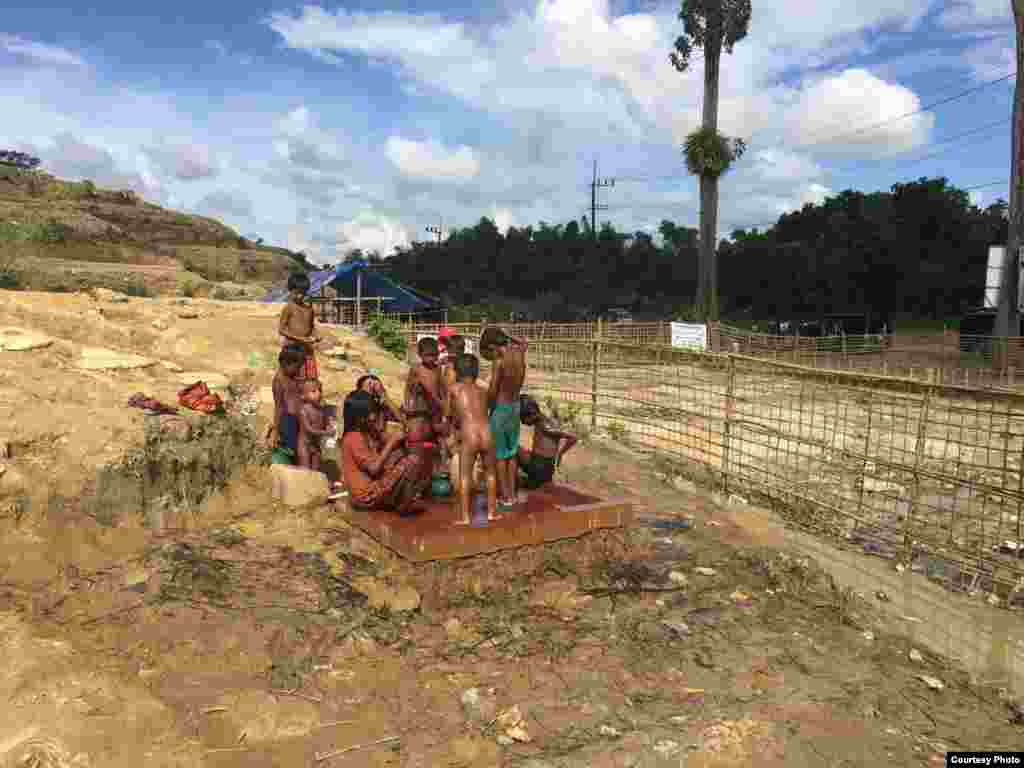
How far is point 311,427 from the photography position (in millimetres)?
5953

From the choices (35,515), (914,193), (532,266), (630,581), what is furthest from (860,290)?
(35,515)

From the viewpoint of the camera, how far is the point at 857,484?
21.7 feet

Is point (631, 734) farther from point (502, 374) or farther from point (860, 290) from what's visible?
point (860, 290)

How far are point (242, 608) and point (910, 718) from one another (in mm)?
3519

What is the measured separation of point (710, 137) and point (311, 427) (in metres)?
22.5

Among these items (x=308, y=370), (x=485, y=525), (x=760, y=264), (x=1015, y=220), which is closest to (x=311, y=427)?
(x=308, y=370)

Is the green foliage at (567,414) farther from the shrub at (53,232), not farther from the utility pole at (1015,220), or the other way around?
the shrub at (53,232)

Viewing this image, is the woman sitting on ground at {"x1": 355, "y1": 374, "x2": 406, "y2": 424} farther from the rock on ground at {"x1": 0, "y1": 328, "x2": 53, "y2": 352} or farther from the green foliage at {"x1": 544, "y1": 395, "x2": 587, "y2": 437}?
the green foliage at {"x1": 544, "y1": 395, "x2": 587, "y2": 437}

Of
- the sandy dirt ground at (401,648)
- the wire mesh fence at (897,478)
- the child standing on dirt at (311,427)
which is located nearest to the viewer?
the sandy dirt ground at (401,648)

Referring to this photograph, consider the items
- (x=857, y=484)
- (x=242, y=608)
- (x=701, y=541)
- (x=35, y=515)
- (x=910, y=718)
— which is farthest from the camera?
(x=857, y=484)

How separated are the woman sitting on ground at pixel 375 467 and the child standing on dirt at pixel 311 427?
718mm

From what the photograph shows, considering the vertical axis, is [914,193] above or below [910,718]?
above

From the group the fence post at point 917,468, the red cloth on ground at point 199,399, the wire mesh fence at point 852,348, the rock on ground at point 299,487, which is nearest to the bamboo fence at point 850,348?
the wire mesh fence at point 852,348

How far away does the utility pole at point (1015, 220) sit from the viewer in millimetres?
17031
